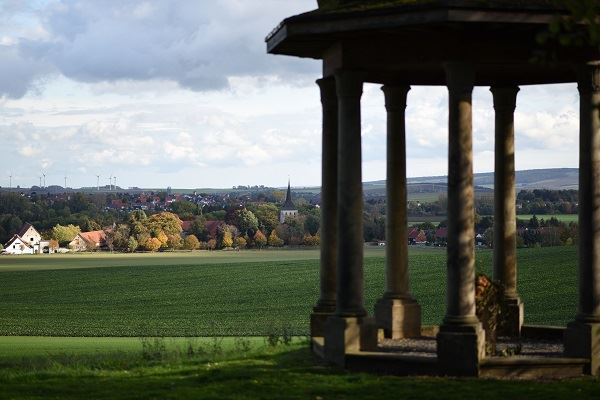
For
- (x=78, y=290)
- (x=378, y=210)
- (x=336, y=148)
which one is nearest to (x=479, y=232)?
(x=378, y=210)

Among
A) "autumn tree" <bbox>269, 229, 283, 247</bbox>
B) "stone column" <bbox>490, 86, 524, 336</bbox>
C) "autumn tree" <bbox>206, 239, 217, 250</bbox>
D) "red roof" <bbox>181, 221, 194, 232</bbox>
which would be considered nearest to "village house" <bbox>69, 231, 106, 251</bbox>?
"red roof" <bbox>181, 221, 194, 232</bbox>

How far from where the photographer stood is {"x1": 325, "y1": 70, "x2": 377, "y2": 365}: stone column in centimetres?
2542

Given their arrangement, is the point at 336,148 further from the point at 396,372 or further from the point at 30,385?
the point at 30,385

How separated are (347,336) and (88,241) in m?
153

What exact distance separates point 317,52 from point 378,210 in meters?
139

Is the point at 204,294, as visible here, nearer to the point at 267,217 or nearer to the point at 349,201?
the point at 349,201

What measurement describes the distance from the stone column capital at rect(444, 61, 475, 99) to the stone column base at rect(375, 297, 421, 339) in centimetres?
798

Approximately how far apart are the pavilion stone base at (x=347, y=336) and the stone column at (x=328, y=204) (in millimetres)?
2337

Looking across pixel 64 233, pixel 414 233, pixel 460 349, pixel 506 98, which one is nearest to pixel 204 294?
pixel 506 98

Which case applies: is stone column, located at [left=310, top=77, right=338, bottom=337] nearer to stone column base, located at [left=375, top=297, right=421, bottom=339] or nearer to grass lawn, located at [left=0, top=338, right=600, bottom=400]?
grass lawn, located at [left=0, top=338, right=600, bottom=400]

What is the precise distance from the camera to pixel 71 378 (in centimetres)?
2550

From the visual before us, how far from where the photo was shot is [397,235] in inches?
1187

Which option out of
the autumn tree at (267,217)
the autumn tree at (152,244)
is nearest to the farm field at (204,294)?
the autumn tree at (152,244)

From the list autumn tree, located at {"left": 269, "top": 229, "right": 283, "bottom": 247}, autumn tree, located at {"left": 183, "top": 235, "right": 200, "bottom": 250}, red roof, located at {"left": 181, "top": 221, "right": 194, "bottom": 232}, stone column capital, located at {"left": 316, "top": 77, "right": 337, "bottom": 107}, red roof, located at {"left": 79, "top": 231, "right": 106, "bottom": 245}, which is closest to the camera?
stone column capital, located at {"left": 316, "top": 77, "right": 337, "bottom": 107}
